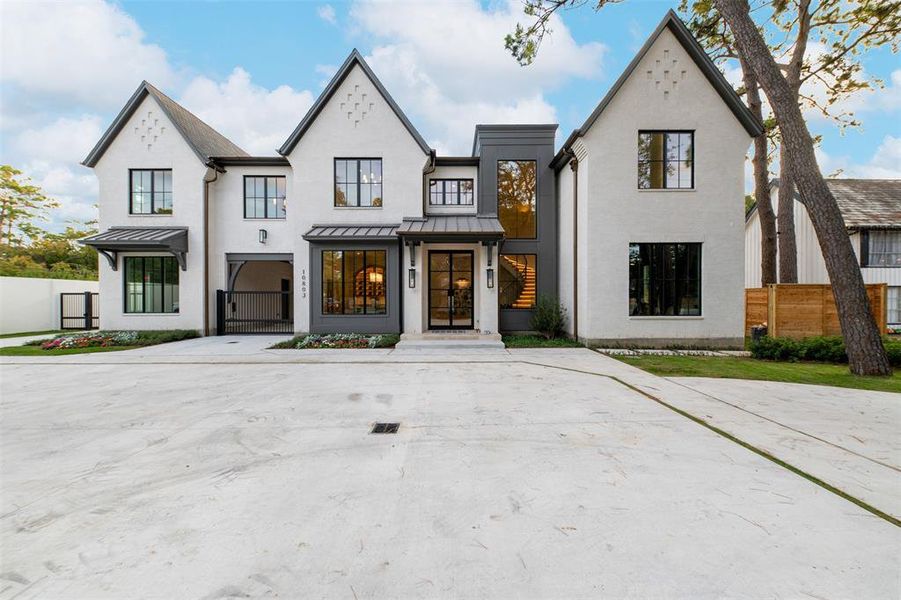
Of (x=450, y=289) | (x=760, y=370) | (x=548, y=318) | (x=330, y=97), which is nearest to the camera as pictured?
(x=760, y=370)

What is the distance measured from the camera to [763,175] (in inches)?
528

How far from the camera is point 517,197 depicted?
42.8 ft

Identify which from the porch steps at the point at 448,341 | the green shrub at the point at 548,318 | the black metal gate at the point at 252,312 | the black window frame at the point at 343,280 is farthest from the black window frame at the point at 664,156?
the black metal gate at the point at 252,312

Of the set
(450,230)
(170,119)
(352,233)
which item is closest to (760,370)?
(450,230)

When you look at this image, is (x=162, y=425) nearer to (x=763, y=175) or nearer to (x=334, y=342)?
(x=334, y=342)

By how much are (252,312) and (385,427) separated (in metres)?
14.3

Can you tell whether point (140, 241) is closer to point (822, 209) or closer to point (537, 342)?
point (537, 342)

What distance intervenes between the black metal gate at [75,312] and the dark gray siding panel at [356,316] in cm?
1087

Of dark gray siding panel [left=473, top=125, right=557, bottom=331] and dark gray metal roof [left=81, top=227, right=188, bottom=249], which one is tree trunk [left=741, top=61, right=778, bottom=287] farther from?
dark gray metal roof [left=81, top=227, right=188, bottom=249]

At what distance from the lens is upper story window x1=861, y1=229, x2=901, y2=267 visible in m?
16.1

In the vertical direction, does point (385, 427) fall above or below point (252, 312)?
below

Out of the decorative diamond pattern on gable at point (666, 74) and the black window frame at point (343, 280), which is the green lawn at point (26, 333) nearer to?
the black window frame at point (343, 280)

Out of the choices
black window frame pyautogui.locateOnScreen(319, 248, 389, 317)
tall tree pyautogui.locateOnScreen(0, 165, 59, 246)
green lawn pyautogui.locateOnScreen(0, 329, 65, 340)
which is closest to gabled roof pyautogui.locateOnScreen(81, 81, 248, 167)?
black window frame pyautogui.locateOnScreen(319, 248, 389, 317)

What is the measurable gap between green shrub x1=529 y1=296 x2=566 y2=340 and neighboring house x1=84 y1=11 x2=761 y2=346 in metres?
0.41
